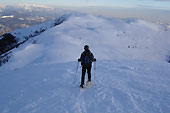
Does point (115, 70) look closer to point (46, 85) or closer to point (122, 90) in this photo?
point (122, 90)

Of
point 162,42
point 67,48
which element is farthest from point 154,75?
point 162,42

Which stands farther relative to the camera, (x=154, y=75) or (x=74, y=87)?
(x=154, y=75)

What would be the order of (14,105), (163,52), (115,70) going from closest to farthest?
(14,105) → (115,70) → (163,52)

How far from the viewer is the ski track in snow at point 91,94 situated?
17.8ft

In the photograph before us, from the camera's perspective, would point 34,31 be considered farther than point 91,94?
Yes

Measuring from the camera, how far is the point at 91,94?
6.44 metres

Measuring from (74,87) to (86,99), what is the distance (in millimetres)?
1361

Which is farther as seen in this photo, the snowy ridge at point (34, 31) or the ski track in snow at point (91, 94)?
the snowy ridge at point (34, 31)

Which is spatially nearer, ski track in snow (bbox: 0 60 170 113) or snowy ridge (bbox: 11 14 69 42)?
ski track in snow (bbox: 0 60 170 113)

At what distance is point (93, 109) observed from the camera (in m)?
5.33

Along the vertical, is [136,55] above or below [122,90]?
below

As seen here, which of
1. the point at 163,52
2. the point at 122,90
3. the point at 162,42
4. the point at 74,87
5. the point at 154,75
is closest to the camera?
the point at 122,90

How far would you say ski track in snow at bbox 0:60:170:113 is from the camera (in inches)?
213

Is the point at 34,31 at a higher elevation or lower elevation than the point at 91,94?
lower
